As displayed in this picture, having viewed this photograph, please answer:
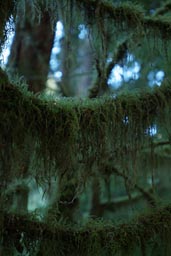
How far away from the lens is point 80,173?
2.79m

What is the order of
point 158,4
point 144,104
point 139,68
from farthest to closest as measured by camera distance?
point 158,4 → point 139,68 → point 144,104

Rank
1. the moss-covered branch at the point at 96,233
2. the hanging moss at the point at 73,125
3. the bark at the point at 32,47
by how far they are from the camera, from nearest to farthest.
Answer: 1. the hanging moss at the point at 73,125
2. the moss-covered branch at the point at 96,233
3. the bark at the point at 32,47

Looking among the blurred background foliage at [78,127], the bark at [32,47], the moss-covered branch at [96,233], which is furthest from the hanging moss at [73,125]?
the bark at [32,47]

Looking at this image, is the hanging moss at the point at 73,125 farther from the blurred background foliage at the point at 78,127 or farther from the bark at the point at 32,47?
the bark at the point at 32,47

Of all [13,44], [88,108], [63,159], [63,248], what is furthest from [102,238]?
[13,44]

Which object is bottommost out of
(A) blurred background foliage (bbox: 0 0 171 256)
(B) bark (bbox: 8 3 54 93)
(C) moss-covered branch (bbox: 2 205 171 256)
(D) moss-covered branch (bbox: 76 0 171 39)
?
(C) moss-covered branch (bbox: 2 205 171 256)

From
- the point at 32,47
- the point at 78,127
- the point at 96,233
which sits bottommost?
the point at 96,233

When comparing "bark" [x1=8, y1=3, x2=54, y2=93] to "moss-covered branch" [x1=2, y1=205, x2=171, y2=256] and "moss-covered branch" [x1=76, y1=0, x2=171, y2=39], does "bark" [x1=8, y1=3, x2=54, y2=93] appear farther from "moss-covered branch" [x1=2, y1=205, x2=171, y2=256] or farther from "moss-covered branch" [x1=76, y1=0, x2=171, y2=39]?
"moss-covered branch" [x1=2, y1=205, x2=171, y2=256]

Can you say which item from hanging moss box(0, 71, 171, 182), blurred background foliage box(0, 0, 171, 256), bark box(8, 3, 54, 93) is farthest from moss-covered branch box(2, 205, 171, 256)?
bark box(8, 3, 54, 93)

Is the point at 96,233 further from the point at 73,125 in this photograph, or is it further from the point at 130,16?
the point at 130,16

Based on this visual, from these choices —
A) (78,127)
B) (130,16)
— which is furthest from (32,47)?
(78,127)

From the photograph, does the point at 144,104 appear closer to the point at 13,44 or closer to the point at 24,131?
the point at 24,131

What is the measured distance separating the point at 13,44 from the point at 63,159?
8.53 feet

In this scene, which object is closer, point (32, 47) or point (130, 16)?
point (130, 16)
